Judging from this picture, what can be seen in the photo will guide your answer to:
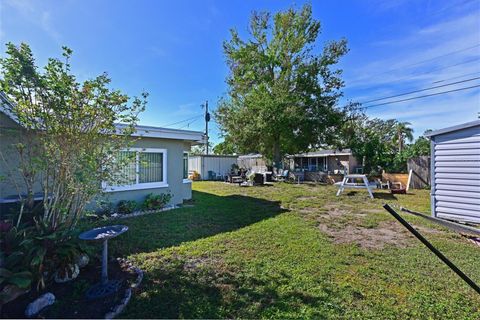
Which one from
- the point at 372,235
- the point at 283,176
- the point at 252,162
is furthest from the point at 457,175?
the point at 252,162

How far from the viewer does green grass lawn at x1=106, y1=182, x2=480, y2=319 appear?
2.46m

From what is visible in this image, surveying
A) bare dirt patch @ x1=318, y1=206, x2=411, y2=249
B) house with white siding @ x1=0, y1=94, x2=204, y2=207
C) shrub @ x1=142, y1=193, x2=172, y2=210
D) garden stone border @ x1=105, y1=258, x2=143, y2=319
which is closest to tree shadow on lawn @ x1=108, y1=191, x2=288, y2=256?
garden stone border @ x1=105, y1=258, x2=143, y2=319

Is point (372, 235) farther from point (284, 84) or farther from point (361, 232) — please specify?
point (284, 84)

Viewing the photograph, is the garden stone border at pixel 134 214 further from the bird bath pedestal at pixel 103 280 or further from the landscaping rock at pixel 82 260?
the bird bath pedestal at pixel 103 280

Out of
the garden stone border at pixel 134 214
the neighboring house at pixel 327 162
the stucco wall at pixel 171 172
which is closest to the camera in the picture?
the garden stone border at pixel 134 214

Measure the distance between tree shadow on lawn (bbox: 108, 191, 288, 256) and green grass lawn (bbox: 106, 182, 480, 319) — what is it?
0.03m

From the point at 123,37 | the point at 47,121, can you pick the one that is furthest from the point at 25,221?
the point at 123,37

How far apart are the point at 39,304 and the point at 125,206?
4344 millimetres

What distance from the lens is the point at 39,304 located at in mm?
2359

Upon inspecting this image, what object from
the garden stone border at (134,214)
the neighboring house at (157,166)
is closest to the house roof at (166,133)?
the neighboring house at (157,166)

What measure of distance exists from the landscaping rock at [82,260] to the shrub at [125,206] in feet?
11.2

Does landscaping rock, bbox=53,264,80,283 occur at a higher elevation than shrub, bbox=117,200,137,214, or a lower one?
lower

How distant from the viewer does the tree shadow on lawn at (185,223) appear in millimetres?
4332

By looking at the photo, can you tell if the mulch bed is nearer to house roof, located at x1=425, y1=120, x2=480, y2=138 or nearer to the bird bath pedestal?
the bird bath pedestal
